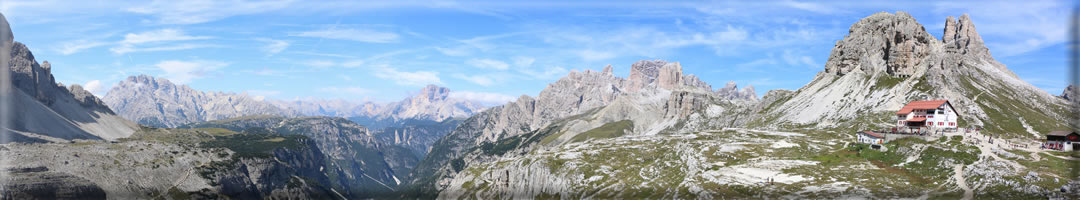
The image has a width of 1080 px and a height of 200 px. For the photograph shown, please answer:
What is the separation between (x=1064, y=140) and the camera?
128m

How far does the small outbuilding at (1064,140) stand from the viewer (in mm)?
125562

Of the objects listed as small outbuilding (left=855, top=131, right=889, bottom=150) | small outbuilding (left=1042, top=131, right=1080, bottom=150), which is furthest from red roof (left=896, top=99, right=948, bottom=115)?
small outbuilding (left=1042, top=131, right=1080, bottom=150)

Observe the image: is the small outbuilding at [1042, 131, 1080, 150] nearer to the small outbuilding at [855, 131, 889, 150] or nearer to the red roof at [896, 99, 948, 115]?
the small outbuilding at [855, 131, 889, 150]

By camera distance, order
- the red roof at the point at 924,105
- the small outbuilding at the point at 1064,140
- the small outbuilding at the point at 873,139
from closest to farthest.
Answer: the small outbuilding at the point at 1064,140
the small outbuilding at the point at 873,139
the red roof at the point at 924,105

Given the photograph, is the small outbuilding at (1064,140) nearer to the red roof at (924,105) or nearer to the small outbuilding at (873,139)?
the small outbuilding at (873,139)

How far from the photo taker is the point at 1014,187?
106188mm

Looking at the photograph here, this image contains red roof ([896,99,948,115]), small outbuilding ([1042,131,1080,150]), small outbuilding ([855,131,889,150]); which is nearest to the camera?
small outbuilding ([1042,131,1080,150])

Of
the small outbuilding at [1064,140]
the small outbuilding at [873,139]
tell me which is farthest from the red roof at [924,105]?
the small outbuilding at [1064,140]

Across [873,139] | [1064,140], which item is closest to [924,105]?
[873,139]

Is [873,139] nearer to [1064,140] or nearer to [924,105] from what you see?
[924,105]

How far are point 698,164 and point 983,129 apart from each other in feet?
296

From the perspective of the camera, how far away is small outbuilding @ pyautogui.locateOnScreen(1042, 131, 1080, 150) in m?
126

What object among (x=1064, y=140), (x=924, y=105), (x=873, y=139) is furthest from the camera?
(x=924, y=105)

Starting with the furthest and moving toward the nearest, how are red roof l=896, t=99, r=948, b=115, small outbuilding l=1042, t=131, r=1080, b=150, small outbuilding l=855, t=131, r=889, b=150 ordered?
red roof l=896, t=99, r=948, b=115 < small outbuilding l=855, t=131, r=889, b=150 < small outbuilding l=1042, t=131, r=1080, b=150
